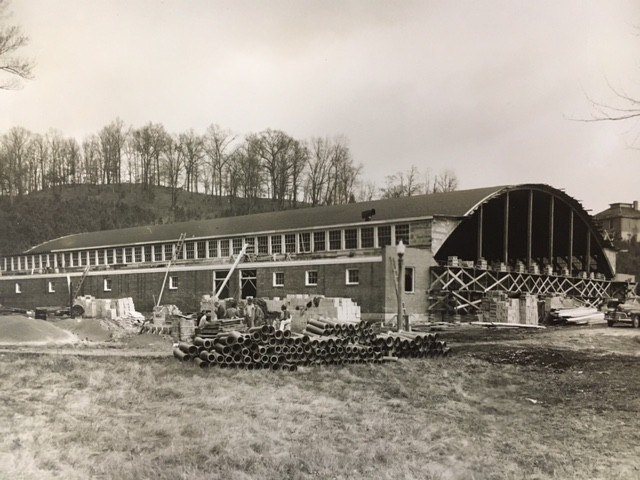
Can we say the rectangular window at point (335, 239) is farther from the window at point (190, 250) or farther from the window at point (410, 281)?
the window at point (190, 250)

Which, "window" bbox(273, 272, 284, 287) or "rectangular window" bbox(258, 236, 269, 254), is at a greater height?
"rectangular window" bbox(258, 236, 269, 254)

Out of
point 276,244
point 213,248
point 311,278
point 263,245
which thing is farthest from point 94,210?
point 311,278

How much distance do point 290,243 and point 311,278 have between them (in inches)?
219

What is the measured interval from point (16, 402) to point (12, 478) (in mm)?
4008

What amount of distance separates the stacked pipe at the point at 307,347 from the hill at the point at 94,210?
4859cm

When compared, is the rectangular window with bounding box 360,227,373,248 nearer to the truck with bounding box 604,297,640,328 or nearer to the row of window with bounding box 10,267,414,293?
the row of window with bounding box 10,267,414,293

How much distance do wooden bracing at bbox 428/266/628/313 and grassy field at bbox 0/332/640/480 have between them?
16.6m

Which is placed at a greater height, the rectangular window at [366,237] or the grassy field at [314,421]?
the rectangular window at [366,237]

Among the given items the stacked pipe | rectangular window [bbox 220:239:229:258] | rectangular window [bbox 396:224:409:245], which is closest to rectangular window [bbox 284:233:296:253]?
rectangular window [bbox 220:239:229:258]

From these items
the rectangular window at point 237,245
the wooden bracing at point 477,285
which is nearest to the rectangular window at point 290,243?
the rectangular window at point 237,245

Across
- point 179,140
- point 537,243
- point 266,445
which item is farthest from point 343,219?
point 179,140

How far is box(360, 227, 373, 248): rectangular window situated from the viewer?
1461 inches

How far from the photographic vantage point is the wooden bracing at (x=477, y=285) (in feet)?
111

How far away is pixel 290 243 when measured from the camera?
41062 millimetres
